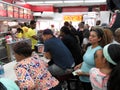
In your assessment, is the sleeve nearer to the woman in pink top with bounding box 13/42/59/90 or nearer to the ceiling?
the woman in pink top with bounding box 13/42/59/90

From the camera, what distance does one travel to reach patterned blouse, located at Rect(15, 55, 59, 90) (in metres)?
2.42

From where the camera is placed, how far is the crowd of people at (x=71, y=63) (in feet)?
6.26

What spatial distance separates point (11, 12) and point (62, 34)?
16.8 feet

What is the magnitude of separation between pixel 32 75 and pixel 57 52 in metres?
1.14

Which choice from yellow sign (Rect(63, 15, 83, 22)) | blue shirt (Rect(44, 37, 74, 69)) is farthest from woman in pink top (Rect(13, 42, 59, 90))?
yellow sign (Rect(63, 15, 83, 22))

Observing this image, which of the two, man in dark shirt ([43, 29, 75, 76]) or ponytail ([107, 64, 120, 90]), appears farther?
man in dark shirt ([43, 29, 75, 76])

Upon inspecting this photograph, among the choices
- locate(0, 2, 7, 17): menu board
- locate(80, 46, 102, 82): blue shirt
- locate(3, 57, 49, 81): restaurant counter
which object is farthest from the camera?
locate(0, 2, 7, 17): menu board

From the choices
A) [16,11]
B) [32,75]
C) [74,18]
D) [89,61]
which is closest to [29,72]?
[32,75]

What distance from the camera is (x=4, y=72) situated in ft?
11.7

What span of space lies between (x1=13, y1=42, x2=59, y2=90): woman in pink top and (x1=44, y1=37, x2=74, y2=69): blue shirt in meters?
0.82

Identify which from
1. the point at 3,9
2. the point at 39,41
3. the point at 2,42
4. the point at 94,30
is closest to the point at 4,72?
the point at 2,42

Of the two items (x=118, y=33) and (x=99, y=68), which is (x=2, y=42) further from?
(x=99, y=68)

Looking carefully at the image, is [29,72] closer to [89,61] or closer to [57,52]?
[89,61]

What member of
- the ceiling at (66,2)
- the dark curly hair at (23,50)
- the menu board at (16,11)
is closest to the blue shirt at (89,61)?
the dark curly hair at (23,50)
